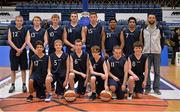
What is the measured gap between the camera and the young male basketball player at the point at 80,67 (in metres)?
6.93

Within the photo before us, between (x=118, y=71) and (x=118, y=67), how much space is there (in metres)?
0.08

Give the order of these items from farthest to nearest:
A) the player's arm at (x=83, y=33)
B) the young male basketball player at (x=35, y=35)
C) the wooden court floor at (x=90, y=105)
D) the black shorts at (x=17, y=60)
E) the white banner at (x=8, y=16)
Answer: the white banner at (x=8, y=16) → the black shorts at (x=17, y=60) → the player's arm at (x=83, y=33) → the young male basketball player at (x=35, y=35) → the wooden court floor at (x=90, y=105)

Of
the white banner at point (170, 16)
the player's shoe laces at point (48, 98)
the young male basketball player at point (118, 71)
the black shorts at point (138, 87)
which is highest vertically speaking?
the white banner at point (170, 16)

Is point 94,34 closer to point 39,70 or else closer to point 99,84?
point 99,84

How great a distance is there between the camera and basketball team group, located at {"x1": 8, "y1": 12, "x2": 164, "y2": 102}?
681 cm

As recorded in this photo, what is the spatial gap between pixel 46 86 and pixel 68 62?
62cm

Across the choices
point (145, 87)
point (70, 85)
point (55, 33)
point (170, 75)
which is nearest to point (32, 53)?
point (55, 33)

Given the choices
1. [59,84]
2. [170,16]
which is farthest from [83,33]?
[170,16]

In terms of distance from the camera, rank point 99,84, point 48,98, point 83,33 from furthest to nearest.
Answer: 1. point 83,33
2. point 99,84
3. point 48,98

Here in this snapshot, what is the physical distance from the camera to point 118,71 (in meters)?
6.92

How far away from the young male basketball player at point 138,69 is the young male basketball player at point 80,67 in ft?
2.77

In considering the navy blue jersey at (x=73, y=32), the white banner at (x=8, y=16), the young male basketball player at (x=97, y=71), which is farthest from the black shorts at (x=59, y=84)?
the white banner at (x=8, y=16)

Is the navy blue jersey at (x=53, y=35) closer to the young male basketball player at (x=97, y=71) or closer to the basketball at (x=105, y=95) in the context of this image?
the young male basketball player at (x=97, y=71)

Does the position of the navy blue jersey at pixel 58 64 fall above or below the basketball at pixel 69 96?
above
